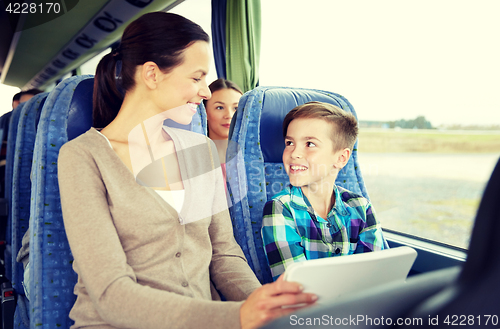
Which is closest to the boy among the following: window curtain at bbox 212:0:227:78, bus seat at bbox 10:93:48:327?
bus seat at bbox 10:93:48:327

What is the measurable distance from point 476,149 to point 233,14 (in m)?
2.08

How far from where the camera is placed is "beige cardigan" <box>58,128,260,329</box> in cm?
70

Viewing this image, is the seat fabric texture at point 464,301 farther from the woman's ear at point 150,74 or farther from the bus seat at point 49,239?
the bus seat at point 49,239

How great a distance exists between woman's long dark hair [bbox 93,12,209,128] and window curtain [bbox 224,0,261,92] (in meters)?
1.75

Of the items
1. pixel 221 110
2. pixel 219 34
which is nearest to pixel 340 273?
pixel 221 110

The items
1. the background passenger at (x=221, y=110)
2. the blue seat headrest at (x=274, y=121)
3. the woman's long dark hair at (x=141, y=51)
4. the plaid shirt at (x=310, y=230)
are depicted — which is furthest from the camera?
the background passenger at (x=221, y=110)

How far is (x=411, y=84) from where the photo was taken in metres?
1.64

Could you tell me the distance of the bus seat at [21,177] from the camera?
53.2 inches

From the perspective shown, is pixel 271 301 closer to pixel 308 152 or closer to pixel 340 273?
pixel 340 273

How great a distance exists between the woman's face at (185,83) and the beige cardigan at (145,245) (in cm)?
12

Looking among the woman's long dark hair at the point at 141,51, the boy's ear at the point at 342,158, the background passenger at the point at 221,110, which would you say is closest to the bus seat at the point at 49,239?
the woman's long dark hair at the point at 141,51

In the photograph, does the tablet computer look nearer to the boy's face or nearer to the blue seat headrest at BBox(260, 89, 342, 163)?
the boy's face

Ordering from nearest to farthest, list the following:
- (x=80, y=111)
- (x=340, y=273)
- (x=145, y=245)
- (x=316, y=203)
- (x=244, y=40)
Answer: (x=340, y=273) < (x=145, y=245) < (x=80, y=111) < (x=316, y=203) < (x=244, y=40)

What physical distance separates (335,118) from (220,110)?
3.44 ft
